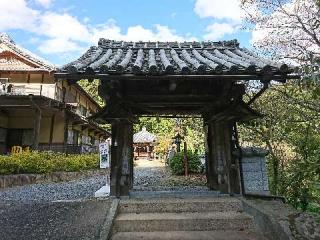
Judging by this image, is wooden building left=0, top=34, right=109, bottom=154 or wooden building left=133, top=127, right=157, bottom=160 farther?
wooden building left=133, top=127, right=157, bottom=160

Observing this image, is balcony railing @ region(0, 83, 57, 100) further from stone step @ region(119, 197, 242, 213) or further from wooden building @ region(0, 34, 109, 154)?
stone step @ region(119, 197, 242, 213)

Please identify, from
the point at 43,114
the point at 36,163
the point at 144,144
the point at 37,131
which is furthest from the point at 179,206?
the point at 144,144

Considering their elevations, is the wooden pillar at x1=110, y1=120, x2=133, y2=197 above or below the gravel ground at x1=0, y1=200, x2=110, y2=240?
above

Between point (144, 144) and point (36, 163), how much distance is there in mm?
28030

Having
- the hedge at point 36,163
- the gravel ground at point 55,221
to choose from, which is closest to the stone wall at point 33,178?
the hedge at point 36,163

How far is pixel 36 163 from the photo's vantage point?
1431cm

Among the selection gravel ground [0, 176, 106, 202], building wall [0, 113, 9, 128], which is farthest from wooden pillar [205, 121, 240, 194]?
building wall [0, 113, 9, 128]

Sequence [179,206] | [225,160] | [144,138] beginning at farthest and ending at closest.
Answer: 1. [144,138]
2. [225,160]
3. [179,206]

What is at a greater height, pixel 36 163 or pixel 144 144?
pixel 144 144

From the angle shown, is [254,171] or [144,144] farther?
[144,144]

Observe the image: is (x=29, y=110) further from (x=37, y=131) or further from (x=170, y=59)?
(x=170, y=59)

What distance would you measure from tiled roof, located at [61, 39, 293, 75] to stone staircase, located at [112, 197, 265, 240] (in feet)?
8.08

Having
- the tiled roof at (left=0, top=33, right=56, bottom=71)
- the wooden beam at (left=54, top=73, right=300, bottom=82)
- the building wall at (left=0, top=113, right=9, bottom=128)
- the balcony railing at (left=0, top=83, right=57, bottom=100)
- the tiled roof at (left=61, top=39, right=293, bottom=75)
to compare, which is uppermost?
the tiled roof at (left=0, top=33, right=56, bottom=71)

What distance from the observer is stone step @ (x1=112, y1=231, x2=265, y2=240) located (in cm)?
493
